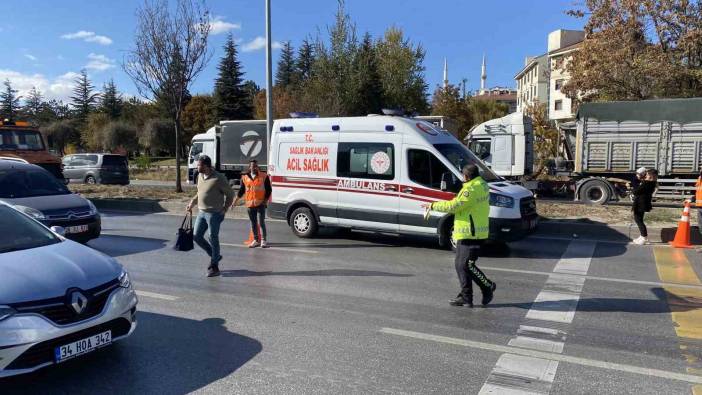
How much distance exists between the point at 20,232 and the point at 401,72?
123 feet

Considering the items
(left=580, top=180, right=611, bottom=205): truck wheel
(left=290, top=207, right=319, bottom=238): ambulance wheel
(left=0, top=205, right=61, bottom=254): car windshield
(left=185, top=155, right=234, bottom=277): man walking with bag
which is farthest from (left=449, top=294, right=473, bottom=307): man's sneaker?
(left=580, top=180, right=611, bottom=205): truck wheel

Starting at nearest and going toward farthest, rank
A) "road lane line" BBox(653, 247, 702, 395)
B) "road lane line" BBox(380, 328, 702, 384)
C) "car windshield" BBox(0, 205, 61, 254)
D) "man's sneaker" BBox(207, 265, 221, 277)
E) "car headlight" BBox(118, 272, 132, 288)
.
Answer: "road lane line" BBox(380, 328, 702, 384), "car headlight" BBox(118, 272, 132, 288), "car windshield" BBox(0, 205, 61, 254), "road lane line" BBox(653, 247, 702, 395), "man's sneaker" BBox(207, 265, 221, 277)

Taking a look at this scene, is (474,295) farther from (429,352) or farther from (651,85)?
(651,85)

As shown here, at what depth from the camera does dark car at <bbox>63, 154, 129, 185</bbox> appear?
27141 mm

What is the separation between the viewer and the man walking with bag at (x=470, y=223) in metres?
6.00

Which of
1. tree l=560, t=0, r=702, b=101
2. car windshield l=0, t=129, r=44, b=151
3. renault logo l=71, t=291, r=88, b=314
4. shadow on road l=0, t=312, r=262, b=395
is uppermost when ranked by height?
tree l=560, t=0, r=702, b=101

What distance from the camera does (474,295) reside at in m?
6.69

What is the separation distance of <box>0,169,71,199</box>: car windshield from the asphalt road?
197 centimetres

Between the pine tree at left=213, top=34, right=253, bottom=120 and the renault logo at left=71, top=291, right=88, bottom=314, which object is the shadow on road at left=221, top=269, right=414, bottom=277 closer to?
the renault logo at left=71, top=291, right=88, bottom=314

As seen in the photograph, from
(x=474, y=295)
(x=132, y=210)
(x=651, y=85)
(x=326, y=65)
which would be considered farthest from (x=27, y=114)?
(x=474, y=295)

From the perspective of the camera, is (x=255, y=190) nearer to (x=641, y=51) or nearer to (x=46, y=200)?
(x=46, y=200)

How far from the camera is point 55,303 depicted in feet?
12.4

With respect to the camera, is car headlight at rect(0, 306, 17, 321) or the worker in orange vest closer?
car headlight at rect(0, 306, 17, 321)

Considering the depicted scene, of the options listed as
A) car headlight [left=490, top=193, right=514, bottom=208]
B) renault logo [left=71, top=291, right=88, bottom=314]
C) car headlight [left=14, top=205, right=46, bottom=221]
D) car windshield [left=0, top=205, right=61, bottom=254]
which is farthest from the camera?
car headlight [left=490, top=193, right=514, bottom=208]
